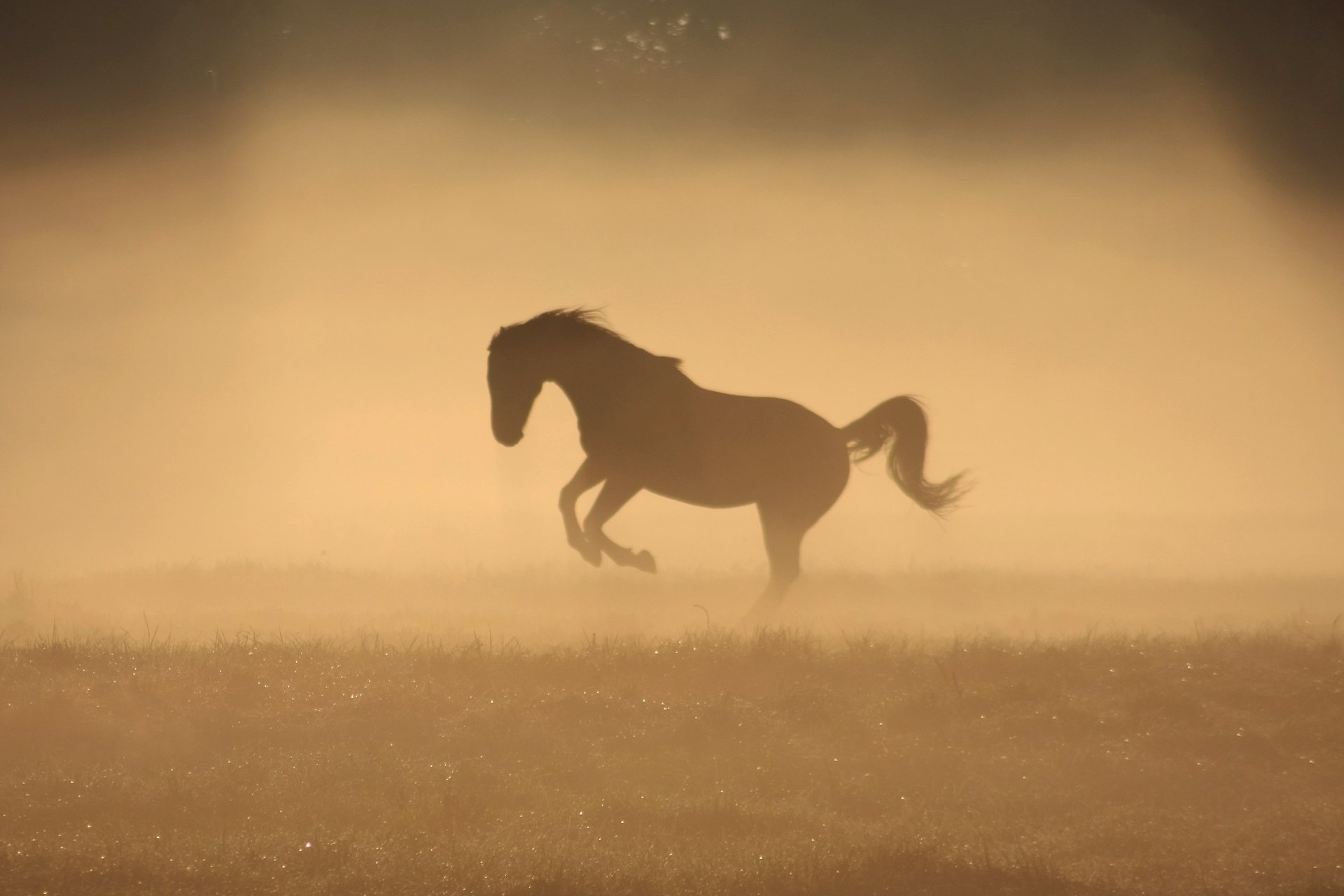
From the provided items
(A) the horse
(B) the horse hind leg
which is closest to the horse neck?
(A) the horse

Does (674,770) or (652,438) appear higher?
(652,438)

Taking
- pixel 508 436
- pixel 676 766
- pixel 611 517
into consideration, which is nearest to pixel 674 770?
pixel 676 766

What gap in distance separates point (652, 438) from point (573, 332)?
39.3 inches

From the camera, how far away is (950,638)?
7496 millimetres

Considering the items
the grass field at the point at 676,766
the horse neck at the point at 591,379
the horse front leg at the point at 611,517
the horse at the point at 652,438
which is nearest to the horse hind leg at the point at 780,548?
the horse at the point at 652,438

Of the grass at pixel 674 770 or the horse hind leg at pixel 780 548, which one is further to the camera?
the horse hind leg at pixel 780 548

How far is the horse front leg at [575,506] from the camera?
7.92 metres

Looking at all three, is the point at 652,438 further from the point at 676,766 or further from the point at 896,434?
the point at 676,766

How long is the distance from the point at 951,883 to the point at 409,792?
224 cm

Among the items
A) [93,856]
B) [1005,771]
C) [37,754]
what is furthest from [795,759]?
[37,754]

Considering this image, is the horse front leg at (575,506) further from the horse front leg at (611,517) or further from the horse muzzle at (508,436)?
the horse muzzle at (508,436)

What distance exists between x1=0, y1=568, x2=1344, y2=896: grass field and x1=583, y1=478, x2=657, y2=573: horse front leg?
3.46 feet

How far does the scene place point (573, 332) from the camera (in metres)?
8.14

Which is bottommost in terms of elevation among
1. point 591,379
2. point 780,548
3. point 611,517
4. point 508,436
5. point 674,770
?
point 674,770
